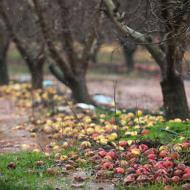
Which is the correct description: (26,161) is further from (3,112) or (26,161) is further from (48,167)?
(3,112)

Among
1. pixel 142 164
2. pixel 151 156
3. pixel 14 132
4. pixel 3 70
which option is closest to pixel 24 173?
pixel 142 164

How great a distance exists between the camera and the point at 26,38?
62.4 feet

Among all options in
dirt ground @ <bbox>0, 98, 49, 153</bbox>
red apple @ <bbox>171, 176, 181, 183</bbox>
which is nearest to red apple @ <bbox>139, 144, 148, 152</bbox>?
red apple @ <bbox>171, 176, 181, 183</bbox>

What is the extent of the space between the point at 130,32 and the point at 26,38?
A: 367 inches

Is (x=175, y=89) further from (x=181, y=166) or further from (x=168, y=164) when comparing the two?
(x=181, y=166)

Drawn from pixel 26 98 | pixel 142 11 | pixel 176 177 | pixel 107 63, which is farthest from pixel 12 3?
pixel 107 63

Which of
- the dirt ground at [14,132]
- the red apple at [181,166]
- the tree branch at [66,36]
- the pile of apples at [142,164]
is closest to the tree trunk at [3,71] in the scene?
the dirt ground at [14,132]

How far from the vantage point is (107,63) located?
33.8 m

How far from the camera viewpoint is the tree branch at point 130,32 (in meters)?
10.4

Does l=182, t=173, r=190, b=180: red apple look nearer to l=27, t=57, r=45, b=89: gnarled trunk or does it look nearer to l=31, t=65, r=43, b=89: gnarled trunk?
l=27, t=57, r=45, b=89: gnarled trunk

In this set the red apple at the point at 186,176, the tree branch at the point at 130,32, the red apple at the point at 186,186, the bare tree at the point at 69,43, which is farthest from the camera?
the bare tree at the point at 69,43

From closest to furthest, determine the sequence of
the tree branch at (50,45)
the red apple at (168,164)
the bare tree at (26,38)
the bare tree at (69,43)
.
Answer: the red apple at (168,164) < the tree branch at (50,45) < the bare tree at (69,43) < the bare tree at (26,38)

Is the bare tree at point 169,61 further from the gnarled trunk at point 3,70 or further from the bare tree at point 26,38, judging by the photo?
the gnarled trunk at point 3,70

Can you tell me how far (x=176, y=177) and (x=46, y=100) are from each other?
34.6 feet
